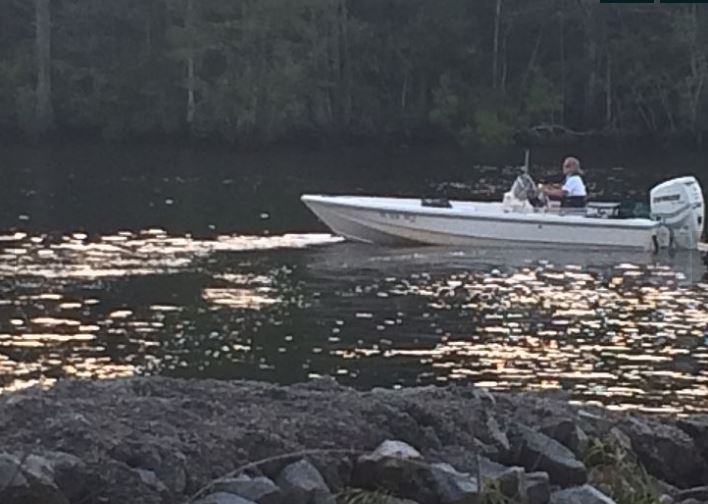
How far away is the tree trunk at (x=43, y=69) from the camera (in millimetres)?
57000

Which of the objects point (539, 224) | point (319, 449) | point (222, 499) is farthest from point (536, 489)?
point (539, 224)

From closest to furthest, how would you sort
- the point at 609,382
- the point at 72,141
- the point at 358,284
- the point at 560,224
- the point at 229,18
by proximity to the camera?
1. the point at 609,382
2. the point at 358,284
3. the point at 560,224
4. the point at 72,141
5. the point at 229,18

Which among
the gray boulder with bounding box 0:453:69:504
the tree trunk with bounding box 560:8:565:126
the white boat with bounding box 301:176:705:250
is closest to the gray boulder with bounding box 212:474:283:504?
the gray boulder with bounding box 0:453:69:504

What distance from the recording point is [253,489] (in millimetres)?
6535

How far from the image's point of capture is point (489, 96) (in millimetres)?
59188

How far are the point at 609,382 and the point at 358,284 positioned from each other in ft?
22.8

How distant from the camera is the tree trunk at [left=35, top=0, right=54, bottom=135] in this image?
57.0 m

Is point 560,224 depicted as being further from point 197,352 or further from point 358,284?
point 197,352

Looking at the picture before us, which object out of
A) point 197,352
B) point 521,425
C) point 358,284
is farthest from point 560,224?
point 521,425

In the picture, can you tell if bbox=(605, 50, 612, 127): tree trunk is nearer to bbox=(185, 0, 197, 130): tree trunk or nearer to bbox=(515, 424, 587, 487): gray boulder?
bbox=(185, 0, 197, 130): tree trunk

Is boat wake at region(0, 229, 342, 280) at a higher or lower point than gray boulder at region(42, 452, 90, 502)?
lower

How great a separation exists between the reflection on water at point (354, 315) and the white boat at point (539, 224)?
500mm

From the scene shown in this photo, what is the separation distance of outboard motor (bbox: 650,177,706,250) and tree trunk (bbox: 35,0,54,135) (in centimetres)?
3475

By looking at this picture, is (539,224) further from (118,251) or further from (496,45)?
(496,45)
